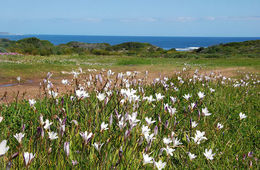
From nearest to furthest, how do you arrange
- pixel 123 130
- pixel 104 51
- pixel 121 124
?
pixel 121 124, pixel 123 130, pixel 104 51

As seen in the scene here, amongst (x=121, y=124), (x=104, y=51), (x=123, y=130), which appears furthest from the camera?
(x=104, y=51)

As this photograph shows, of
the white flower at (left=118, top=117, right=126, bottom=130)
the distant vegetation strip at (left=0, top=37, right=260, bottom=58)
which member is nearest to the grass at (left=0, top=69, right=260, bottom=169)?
the white flower at (left=118, top=117, right=126, bottom=130)

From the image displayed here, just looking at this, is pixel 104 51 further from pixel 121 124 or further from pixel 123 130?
pixel 121 124

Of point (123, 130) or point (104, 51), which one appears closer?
point (123, 130)

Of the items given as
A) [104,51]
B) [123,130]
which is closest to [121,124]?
[123,130]

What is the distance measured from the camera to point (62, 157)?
91.6 inches

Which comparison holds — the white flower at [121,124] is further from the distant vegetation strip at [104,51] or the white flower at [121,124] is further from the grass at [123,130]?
the distant vegetation strip at [104,51]

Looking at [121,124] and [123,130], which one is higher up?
[121,124]

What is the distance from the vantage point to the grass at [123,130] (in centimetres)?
221

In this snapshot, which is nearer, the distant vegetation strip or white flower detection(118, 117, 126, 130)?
white flower detection(118, 117, 126, 130)

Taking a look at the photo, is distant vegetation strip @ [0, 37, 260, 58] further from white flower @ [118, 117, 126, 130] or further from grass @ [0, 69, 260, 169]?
white flower @ [118, 117, 126, 130]

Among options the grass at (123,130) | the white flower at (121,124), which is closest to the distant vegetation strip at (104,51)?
the grass at (123,130)

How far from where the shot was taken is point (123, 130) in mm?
2811

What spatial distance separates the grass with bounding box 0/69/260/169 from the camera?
2.21 metres
